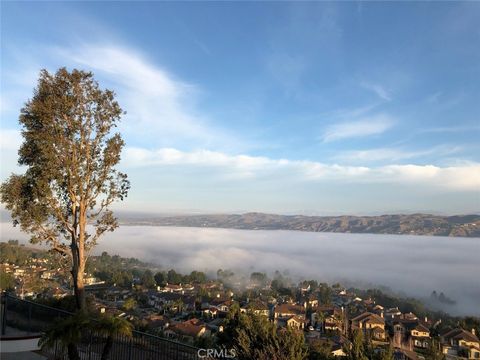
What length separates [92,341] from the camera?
952 centimetres

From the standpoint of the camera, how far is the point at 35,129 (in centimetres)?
1293

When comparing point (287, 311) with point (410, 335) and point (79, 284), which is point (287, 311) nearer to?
point (410, 335)

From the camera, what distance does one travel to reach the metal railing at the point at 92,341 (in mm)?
8125

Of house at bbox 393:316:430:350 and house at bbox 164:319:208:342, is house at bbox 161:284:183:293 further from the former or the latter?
house at bbox 393:316:430:350

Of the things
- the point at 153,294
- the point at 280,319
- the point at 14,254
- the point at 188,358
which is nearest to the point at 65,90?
the point at 188,358

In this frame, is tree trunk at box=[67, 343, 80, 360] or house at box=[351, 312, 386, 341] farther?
house at box=[351, 312, 386, 341]

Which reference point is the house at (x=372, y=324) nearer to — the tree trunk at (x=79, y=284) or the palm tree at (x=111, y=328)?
the tree trunk at (x=79, y=284)

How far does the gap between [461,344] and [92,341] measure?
4515 cm

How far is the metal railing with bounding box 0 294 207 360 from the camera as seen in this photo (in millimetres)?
8125

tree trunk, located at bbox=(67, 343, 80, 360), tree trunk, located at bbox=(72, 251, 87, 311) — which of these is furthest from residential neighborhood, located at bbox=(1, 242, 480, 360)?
tree trunk, located at bbox=(67, 343, 80, 360)

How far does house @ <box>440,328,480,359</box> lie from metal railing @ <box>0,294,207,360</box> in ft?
126

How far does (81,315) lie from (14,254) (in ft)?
390

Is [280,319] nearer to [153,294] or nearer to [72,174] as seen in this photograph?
[153,294]

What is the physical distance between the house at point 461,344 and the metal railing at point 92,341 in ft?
126
